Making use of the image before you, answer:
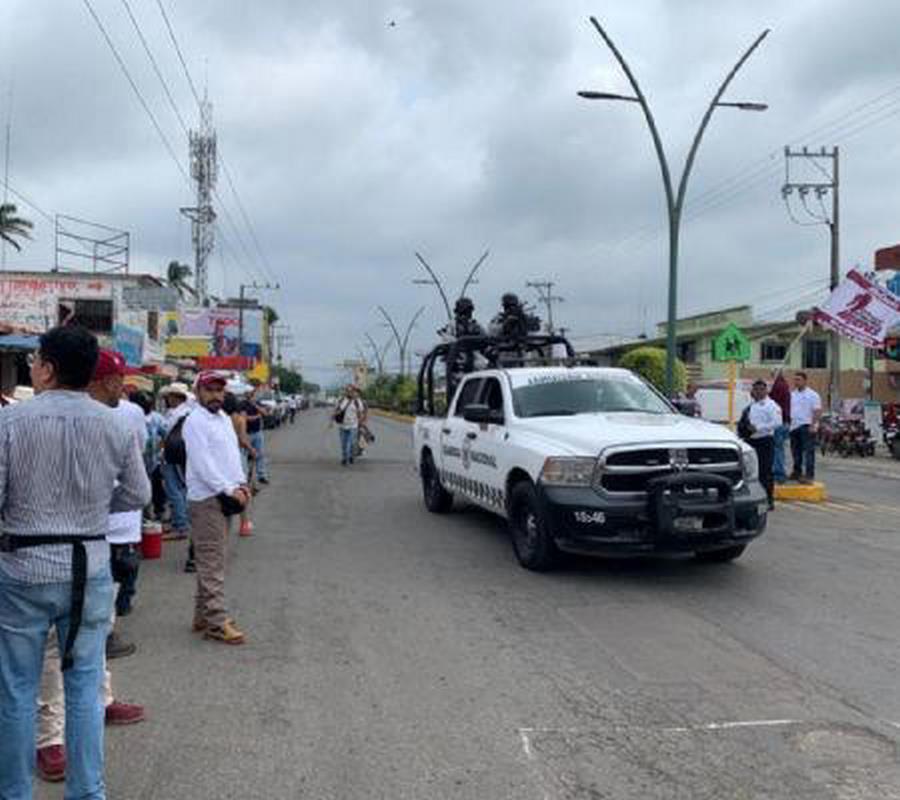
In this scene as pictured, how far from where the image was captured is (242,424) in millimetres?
11805

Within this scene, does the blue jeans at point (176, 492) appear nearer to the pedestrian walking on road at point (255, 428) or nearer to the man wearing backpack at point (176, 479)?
the man wearing backpack at point (176, 479)

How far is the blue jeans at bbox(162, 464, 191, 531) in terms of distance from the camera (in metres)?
10.7

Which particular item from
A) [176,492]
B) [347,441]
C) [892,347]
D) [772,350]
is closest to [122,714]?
[176,492]

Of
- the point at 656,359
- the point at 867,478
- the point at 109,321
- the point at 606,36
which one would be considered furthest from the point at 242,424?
the point at 109,321

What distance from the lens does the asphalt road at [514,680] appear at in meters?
4.50

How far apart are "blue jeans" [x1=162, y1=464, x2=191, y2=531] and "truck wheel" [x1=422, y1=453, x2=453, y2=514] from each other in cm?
340

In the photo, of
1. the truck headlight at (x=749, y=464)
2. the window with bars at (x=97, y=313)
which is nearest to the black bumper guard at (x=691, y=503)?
the truck headlight at (x=749, y=464)

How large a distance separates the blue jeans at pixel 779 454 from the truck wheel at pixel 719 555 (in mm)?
5947

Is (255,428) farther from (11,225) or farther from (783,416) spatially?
(11,225)

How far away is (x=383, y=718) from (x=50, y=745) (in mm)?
1586

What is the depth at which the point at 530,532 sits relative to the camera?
918 cm

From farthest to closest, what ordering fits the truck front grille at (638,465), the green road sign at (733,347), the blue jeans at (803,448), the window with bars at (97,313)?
the window with bars at (97,313)
the green road sign at (733,347)
the blue jeans at (803,448)
the truck front grille at (638,465)

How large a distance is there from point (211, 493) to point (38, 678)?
9.70ft

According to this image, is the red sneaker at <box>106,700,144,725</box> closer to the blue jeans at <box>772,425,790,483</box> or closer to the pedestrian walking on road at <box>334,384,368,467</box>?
the blue jeans at <box>772,425,790,483</box>
